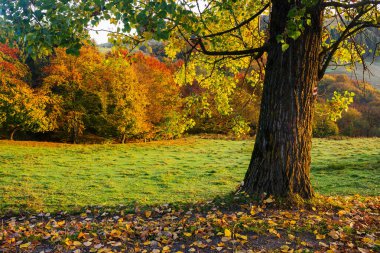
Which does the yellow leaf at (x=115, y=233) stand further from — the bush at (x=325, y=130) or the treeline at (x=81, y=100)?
the bush at (x=325, y=130)

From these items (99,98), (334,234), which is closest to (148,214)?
(334,234)

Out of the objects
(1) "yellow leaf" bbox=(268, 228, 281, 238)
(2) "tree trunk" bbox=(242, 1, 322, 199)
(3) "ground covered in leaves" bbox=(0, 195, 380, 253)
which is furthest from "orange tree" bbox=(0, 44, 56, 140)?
(1) "yellow leaf" bbox=(268, 228, 281, 238)

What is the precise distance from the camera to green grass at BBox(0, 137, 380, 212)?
10.9 m

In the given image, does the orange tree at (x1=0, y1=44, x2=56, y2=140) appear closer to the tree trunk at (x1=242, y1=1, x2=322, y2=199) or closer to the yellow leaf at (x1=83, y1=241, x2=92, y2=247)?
the yellow leaf at (x1=83, y1=241, x2=92, y2=247)

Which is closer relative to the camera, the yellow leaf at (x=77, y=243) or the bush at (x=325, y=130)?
the yellow leaf at (x=77, y=243)

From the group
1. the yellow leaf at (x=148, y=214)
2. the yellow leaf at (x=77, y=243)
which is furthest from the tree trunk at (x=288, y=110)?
the yellow leaf at (x=77, y=243)

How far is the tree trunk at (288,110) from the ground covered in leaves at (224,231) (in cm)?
47

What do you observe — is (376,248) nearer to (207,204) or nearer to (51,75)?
(207,204)

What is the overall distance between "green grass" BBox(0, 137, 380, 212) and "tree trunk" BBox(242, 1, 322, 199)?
3.33 metres

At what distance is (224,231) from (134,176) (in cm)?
1071

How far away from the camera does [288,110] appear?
678 cm

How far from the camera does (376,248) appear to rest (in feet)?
16.0

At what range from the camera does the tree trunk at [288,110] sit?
22.1 feet

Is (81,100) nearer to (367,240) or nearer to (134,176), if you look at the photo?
(134,176)
